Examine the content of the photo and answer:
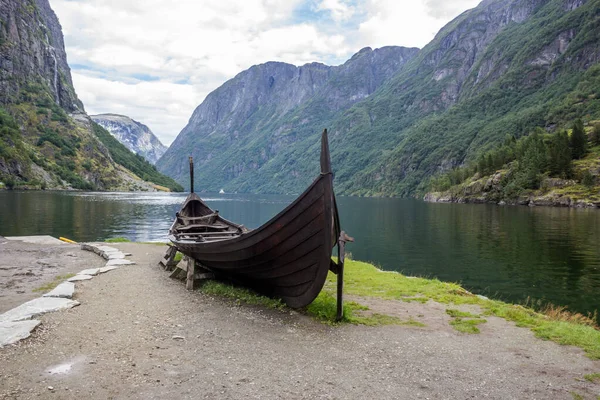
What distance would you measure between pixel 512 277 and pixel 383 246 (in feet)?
51.3

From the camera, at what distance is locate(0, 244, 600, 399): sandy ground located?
6.47 metres

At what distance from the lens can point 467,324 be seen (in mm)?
10766

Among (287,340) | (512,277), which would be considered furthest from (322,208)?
(512,277)

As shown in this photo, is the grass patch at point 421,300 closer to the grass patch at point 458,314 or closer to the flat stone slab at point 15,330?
the grass patch at point 458,314

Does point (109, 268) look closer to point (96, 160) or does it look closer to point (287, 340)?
point (287, 340)

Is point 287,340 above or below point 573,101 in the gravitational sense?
below

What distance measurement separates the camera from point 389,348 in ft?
28.5

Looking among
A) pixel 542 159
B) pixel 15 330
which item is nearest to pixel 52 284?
pixel 15 330

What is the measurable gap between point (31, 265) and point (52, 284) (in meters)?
4.78

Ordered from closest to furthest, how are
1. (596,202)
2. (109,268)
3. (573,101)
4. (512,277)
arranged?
(109,268) → (512,277) → (596,202) → (573,101)

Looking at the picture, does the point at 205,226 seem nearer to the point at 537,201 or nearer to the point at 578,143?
the point at 537,201

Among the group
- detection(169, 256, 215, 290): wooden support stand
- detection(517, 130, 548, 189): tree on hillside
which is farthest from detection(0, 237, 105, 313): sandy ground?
detection(517, 130, 548, 189): tree on hillside

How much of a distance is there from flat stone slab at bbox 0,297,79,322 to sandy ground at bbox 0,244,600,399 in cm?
40

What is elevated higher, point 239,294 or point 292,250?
point 292,250
